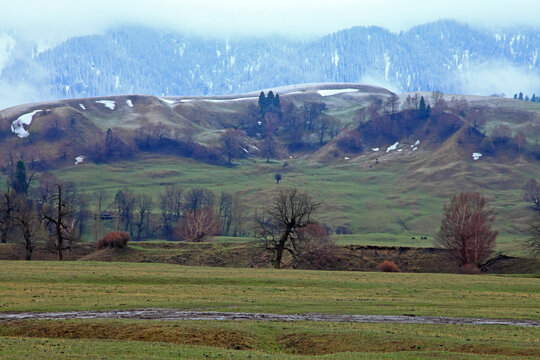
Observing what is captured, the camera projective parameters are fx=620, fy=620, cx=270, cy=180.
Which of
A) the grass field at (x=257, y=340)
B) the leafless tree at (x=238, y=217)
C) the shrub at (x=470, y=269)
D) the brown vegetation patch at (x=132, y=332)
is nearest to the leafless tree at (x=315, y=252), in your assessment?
the shrub at (x=470, y=269)

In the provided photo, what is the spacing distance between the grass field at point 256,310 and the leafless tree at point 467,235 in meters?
33.8

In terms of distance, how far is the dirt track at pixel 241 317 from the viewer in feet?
122

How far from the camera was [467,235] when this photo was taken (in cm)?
9781

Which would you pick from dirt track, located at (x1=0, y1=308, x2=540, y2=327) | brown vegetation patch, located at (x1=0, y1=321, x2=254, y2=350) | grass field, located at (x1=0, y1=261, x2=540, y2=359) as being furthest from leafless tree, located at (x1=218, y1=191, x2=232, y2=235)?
brown vegetation patch, located at (x1=0, y1=321, x2=254, y2=350)

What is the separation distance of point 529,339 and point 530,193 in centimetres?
18048

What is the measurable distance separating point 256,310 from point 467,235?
6481 cm

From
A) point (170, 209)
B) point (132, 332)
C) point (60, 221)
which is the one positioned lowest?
point (170, 209)

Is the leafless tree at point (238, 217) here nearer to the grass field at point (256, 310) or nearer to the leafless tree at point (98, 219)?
the leafless tree at point (98, 219)

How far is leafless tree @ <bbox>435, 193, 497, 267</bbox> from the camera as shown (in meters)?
97.8

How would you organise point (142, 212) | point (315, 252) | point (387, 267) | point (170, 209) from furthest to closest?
point (170, 209) < point (142, 212) < point (315, 252) < point (387, 267)

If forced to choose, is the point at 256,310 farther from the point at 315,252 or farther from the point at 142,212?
the point at 142,212

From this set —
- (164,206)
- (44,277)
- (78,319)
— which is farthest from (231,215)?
(78,319)

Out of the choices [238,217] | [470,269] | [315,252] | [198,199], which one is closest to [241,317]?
[315,252]

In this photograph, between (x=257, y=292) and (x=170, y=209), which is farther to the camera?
(x=170, y=209)
